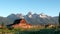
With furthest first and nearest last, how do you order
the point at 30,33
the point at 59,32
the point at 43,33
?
the point at 30,33, the point at 43,33, the point at 59,32

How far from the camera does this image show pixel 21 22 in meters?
79.2

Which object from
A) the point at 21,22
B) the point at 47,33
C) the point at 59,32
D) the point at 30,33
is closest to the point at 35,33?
the point at 30,33

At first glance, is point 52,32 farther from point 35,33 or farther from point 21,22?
point 21,22

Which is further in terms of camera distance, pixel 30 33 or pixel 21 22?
pixel 21 22

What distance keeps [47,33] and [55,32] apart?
53.9 inches

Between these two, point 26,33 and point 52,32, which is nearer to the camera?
point 52,32

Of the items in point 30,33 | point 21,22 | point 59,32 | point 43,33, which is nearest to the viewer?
point 59,32

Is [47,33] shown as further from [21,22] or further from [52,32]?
[21,22]

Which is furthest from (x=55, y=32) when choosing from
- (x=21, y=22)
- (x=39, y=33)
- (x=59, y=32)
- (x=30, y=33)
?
(x=21, y=22)

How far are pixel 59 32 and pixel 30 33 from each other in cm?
530

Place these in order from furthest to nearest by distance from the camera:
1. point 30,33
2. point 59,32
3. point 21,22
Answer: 1. point 21,22
2. point 30,33
3. point 59,32

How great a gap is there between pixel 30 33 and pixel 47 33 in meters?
3.39

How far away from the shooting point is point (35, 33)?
91.8 feet

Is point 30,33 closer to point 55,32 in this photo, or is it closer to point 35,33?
point 35,33
